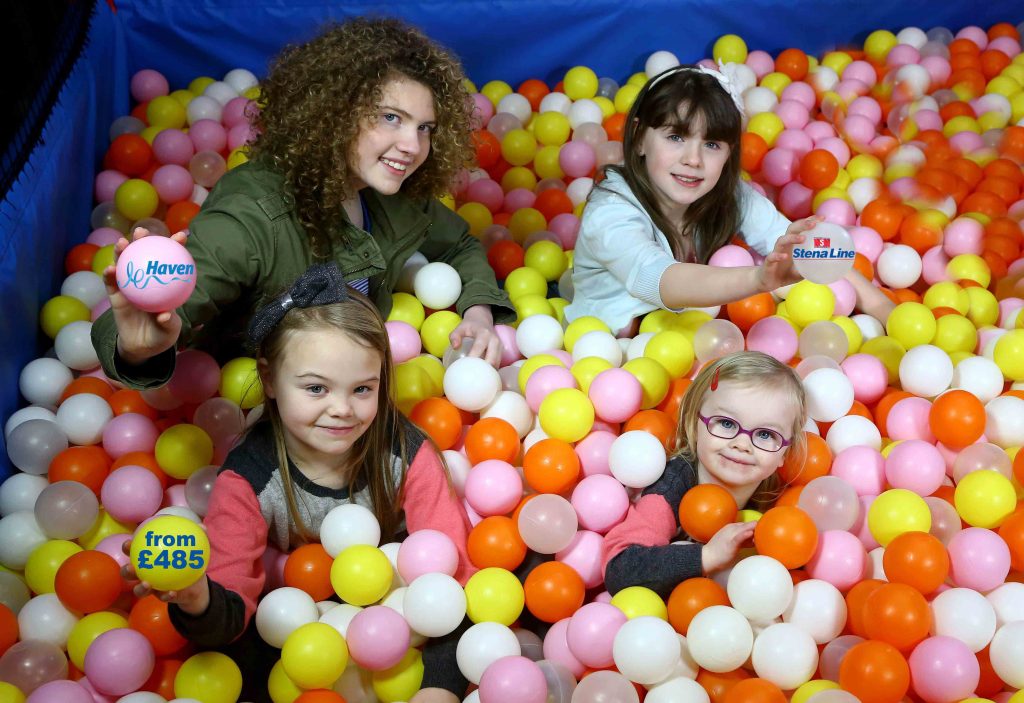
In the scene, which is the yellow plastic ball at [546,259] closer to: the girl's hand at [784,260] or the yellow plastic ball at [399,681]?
the girl's hand at [784,260]

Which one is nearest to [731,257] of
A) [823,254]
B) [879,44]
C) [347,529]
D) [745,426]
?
[823,254]

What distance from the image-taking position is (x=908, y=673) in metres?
1.28

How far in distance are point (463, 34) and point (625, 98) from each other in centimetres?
45

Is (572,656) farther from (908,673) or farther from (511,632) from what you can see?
(908,673)

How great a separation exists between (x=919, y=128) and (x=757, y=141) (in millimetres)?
457

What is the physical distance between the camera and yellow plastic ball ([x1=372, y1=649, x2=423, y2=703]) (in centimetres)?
141

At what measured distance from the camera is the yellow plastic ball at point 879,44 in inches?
116

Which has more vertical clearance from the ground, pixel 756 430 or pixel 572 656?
pixel 756 430

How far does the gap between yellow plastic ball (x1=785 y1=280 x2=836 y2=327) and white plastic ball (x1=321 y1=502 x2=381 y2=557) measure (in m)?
0.93

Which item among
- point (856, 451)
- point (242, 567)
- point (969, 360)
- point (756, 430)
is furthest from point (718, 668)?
point (969, 360)

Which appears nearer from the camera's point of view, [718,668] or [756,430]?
[718,668]

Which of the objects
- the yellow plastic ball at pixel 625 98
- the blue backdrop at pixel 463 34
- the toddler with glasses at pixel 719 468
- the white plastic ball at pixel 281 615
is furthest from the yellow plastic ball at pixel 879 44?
the white plastic ball at pixel 281 615

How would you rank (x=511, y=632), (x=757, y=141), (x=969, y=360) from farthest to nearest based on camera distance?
(x=757, y=141), (x=969, y=360), (x=511, y=632)

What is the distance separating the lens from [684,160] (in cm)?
193
